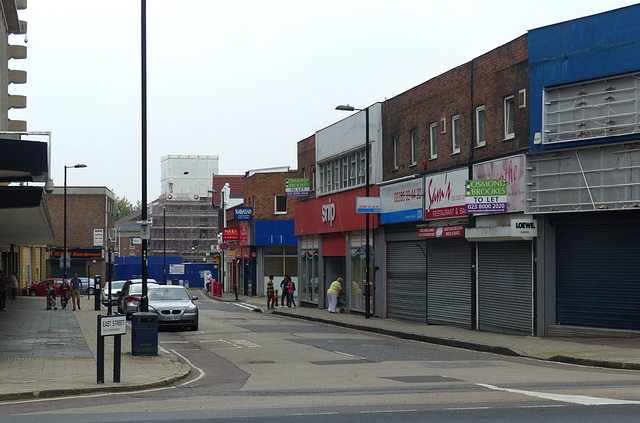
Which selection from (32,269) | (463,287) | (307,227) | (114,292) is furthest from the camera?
(32,269)

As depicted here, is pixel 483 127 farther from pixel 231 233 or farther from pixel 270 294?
pixel 231 233

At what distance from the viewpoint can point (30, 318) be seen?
3562cm

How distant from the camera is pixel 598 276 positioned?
2294cm

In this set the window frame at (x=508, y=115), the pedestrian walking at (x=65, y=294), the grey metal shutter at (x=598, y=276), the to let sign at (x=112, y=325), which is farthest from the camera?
the pedestrian walking at (x=65, y=294)

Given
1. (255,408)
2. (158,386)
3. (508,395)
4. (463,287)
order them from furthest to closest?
1. (463,287)
2. (158,386)
3. (508,395)
4. (255,408)

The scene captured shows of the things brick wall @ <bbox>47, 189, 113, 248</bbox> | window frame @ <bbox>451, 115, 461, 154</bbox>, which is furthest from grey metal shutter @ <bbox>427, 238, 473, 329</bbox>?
brick wall @ <bbox>47, 189, 113, 248</bbox>

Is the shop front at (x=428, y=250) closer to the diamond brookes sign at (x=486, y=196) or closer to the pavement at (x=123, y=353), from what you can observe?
the pavement at (x=123, y=353)

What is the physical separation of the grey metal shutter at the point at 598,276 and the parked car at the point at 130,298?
49.9 feet

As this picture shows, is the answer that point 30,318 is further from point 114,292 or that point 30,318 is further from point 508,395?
point 508,395

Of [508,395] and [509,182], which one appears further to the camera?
[509,182]

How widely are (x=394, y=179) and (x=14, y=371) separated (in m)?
20.3

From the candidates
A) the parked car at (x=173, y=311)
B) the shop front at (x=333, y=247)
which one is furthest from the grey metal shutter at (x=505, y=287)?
the parked car at (x=173, y=311)

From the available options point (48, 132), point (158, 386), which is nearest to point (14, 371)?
A: point (158, 386)

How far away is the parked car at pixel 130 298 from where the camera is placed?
3250 centimetres
